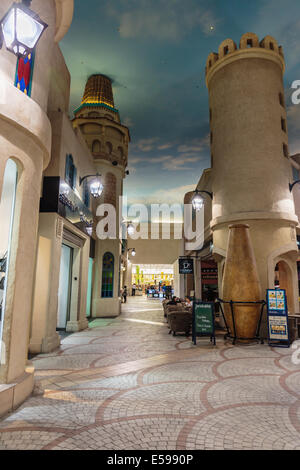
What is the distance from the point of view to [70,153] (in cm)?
964

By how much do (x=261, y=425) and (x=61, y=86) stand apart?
38.0 ft

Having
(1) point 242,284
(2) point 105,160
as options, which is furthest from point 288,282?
(2) point 105,160

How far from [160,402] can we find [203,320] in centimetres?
441

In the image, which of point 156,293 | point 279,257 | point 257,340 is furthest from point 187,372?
point 156,293

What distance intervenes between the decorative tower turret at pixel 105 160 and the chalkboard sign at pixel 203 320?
25.9 feet

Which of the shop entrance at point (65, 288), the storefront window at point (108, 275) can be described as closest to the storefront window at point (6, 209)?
the shop entrance at point (65, 288)

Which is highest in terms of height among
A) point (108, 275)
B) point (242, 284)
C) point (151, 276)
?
point (151, 276)

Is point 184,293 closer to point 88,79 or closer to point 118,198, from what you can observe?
point 118,198

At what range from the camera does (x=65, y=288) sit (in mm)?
10781

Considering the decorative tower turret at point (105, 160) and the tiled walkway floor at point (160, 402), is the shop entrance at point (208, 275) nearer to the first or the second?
the decorative tower turret at point (105, 160)

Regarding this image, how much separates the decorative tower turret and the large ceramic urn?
8000 mm

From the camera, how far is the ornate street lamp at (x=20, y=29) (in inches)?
112

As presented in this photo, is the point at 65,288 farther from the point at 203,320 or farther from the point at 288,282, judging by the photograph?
the point at 288,282

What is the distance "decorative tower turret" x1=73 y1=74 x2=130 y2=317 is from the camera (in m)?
15.1
